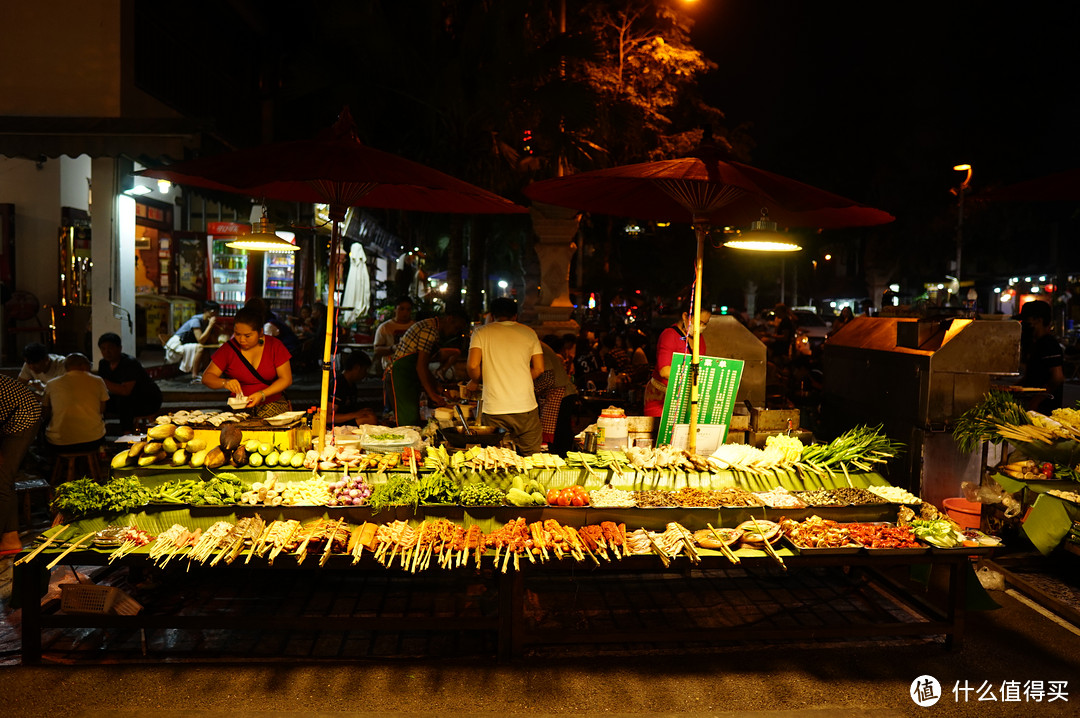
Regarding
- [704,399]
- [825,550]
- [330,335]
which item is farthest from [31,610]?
[704,399]

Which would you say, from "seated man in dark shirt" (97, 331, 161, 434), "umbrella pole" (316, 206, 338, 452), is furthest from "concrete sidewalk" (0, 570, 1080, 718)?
"seated man in dark shirt" (97, 331, 161, 434)

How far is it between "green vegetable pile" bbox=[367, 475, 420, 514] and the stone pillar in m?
8.62

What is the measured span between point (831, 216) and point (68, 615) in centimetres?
615

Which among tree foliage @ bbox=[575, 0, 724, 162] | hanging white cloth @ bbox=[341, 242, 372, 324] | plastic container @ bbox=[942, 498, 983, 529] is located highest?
tree foliage @ bbox=[575, 0, 724, 162]

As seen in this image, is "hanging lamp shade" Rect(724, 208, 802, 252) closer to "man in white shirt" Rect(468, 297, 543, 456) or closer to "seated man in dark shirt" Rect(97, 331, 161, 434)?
"man in white shirt" Rect(468, 297, 543, 456)

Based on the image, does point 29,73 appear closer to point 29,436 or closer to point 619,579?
point 29,436

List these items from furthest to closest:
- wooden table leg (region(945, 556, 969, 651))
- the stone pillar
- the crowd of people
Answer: the stone pillar, the crowd of people, wooden table leg (region(945, 556, 969, 651))

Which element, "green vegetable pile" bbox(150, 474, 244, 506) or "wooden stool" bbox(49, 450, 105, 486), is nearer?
"green vegetable pile" bbox(150, 474, 244, 506)

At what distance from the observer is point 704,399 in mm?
6430

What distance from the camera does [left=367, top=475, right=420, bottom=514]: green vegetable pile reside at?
5000 millimetres

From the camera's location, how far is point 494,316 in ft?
21.0

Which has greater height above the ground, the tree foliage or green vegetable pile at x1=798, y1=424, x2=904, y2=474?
the tree foliage

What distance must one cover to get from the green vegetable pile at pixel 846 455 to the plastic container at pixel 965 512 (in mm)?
892

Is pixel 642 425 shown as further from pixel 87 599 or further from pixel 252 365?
pixel 87 599
